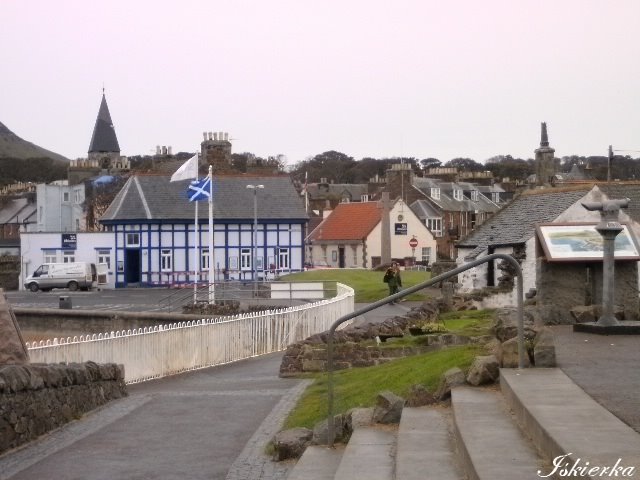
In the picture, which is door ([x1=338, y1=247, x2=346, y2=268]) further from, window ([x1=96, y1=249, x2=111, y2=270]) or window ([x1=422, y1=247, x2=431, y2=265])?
window ([x1=96, y1=249, x2=111, y2=270])

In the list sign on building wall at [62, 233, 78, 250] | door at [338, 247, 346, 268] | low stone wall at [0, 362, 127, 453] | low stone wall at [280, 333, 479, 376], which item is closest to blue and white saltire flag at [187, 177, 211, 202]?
sign on building wall at [62, 233, 78, 250]

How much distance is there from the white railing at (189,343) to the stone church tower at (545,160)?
48.6ft

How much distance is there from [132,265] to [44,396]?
5516 cm

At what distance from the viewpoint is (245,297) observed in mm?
47375

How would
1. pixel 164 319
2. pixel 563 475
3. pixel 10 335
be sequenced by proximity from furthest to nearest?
pixel 164 319 → pixel 10 335 → pixel 563 475

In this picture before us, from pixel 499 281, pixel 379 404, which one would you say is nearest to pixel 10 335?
pixel 379 404

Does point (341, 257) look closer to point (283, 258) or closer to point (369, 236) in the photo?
point (369, 236)

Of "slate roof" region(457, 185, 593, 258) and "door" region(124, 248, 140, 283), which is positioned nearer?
"slate roof" region(457, 185, 593, 258)

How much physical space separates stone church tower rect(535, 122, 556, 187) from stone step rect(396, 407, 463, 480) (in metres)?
34.7

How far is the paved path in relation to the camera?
12.4 metres

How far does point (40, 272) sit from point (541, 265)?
173ft

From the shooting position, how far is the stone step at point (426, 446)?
28.5ft

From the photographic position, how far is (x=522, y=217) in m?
35.7

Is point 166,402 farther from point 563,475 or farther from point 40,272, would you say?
point 40,272
